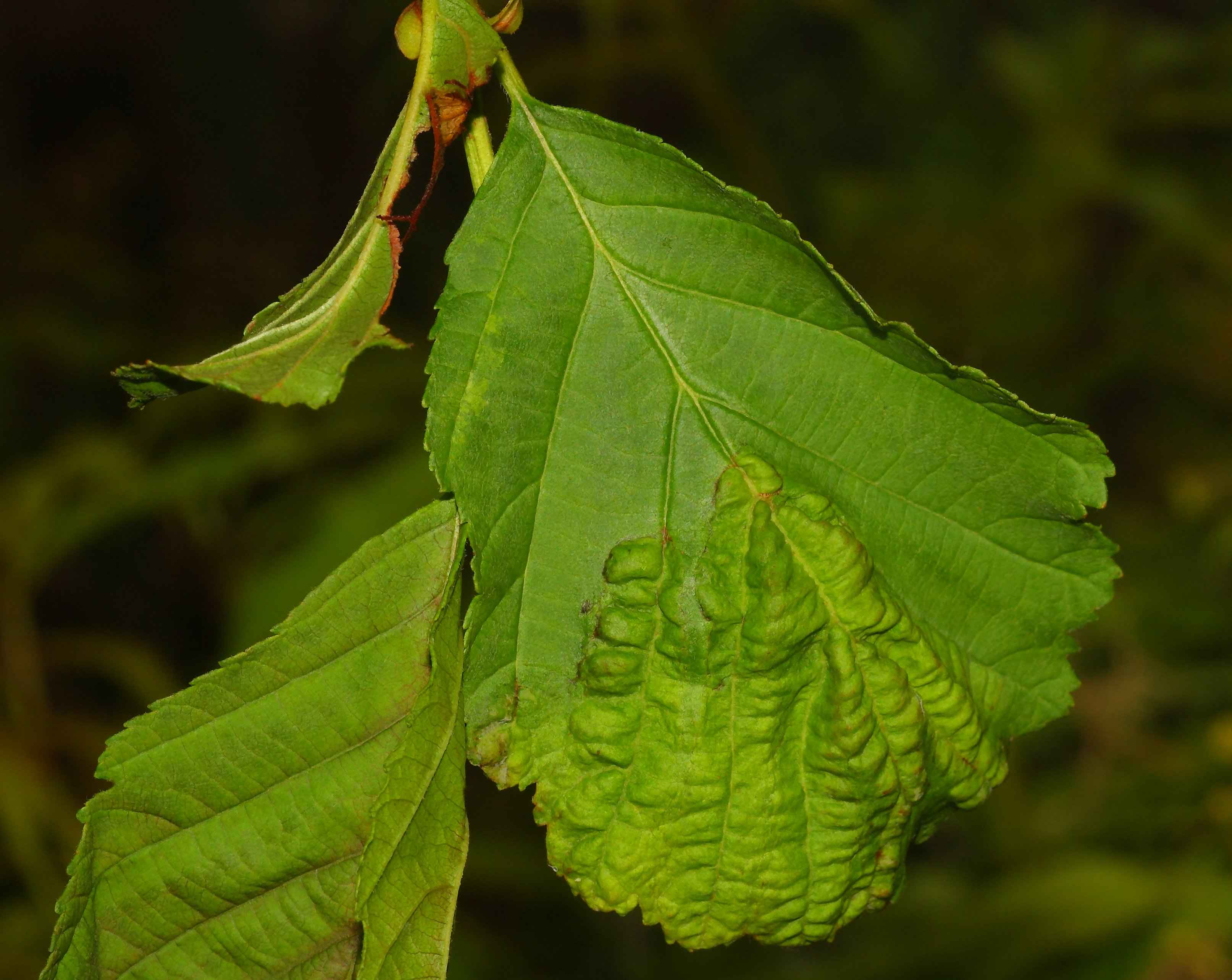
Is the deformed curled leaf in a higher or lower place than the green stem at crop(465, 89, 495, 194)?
lower

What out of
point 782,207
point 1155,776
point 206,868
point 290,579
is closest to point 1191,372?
point 1155,776

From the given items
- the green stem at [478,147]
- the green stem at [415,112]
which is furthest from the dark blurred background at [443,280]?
the green stem at [415,112]

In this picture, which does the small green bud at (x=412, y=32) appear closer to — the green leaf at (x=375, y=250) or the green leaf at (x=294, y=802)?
the green leaf at (x=375, y=250)

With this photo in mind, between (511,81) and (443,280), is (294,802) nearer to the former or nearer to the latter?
(511,81)

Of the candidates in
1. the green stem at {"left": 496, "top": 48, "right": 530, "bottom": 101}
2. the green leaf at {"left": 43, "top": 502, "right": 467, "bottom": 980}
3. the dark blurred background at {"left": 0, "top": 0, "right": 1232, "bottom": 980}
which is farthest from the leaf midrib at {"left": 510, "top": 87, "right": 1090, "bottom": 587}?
the dark blurred background at {"left": 0, "top": 0, "right": 1232, "bottom": 980}

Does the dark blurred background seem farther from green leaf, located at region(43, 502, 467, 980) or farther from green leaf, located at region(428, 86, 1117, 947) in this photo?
green leaf, located at region(43, 502, 467, 980)

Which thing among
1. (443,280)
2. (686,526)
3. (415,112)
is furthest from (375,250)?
(443,280)
